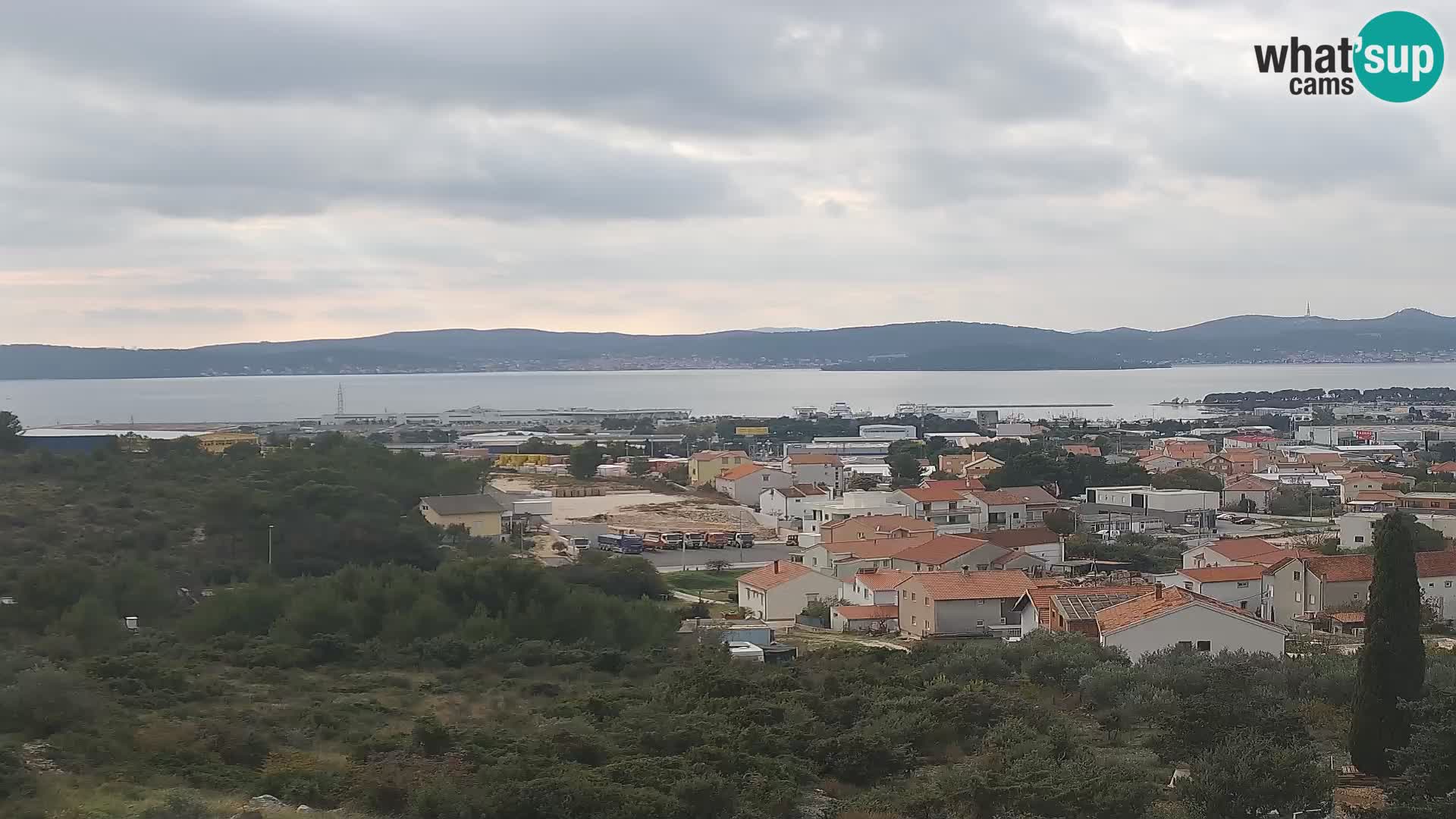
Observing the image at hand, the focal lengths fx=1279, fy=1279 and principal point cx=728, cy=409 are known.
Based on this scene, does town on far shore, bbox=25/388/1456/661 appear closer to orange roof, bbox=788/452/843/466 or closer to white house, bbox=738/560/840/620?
white house, bbox=738/560/840/620

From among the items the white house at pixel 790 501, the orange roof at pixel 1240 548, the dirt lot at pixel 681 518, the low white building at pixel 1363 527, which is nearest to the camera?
the orange roof at pixel 1240 548

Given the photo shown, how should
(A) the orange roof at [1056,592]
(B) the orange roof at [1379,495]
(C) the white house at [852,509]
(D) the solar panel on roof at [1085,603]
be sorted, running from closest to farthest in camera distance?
(D) the solar panel on roof at [1085,603] → (A) the orange roof at [1056,592] → (C) the white house at [852,509] → (B) the orange roof at [1379,495]

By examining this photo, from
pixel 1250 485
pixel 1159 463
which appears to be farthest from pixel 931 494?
pixel 1159 463

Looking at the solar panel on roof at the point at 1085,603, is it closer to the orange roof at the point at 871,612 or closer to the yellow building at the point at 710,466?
the orange roof at the point at 871,612

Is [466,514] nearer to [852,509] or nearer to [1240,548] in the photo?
[852,509]

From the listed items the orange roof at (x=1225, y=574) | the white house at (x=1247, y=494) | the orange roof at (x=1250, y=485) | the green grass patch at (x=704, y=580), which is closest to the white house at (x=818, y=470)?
the white house at (x=1247, y=494)

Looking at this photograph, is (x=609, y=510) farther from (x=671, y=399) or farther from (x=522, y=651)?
(x=671, y=399)
